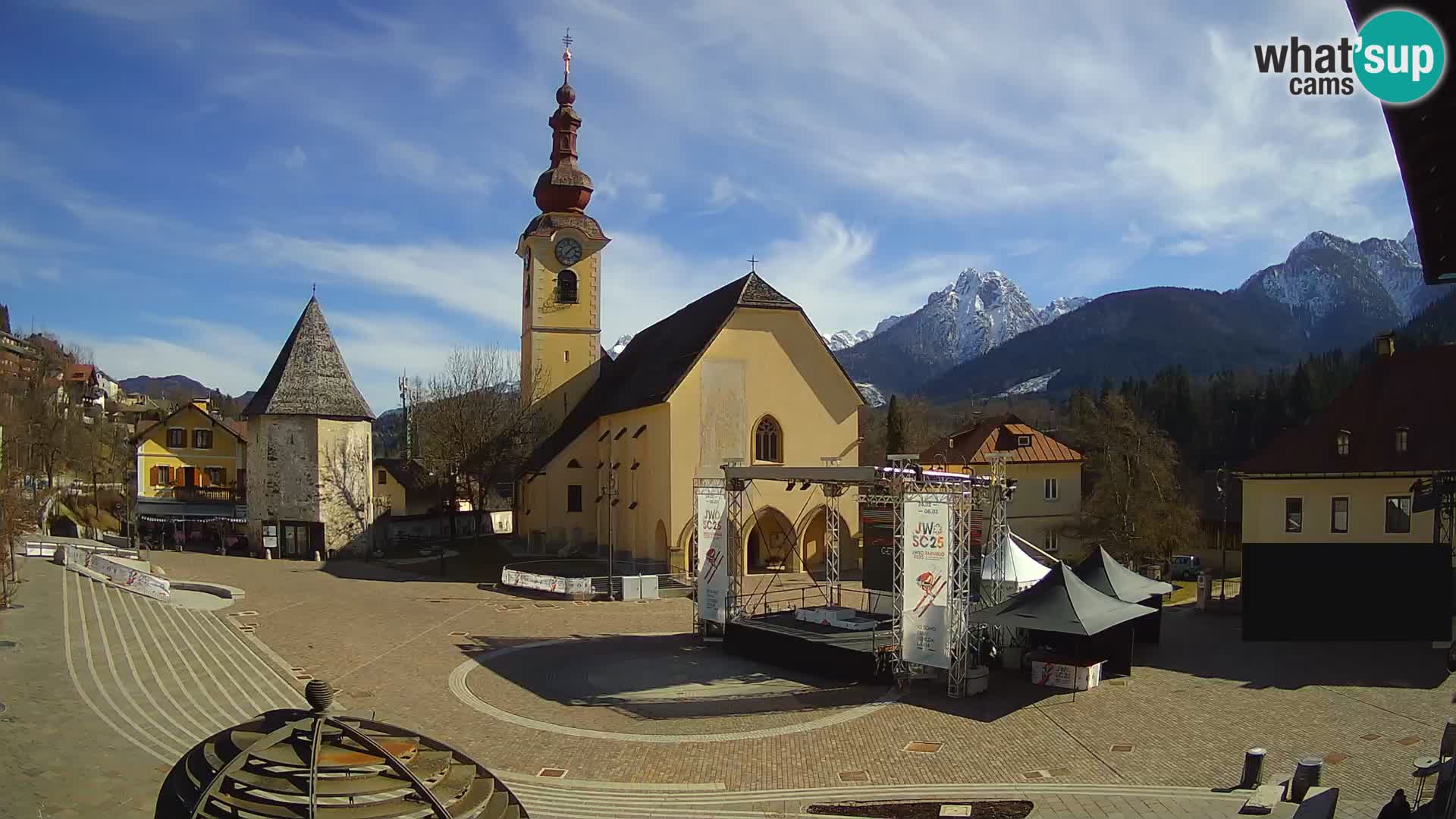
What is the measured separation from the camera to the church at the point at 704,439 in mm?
33969

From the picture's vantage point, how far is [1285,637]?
73.9 ft

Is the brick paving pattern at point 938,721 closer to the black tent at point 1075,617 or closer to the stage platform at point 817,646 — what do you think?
the black tent at point 1075,617

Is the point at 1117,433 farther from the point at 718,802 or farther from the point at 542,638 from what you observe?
the point at 718,802

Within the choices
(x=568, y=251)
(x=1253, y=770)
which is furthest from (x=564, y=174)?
(x=1253, y=770)

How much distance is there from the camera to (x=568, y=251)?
43.6m

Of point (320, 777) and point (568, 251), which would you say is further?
point (568, 251)

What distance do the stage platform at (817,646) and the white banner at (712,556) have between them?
66 centimetres

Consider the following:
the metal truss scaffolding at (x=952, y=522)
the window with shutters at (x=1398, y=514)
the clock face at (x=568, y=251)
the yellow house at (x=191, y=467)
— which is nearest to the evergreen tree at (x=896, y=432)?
the clock face at (x=568, y=251)

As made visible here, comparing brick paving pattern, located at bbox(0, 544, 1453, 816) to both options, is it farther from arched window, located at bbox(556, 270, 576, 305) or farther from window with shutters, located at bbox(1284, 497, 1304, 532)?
arched window, located at bbox(556, 270, 576, 305)

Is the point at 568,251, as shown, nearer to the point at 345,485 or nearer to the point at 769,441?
the point at 345,485

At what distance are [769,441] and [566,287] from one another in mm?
14253

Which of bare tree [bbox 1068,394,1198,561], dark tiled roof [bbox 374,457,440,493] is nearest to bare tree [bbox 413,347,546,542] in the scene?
dark tiled roof [bbox 374,457,440,493]

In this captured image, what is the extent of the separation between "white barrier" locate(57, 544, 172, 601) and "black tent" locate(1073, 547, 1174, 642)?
24.4 metres

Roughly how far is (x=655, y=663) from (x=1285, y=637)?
1477cm
